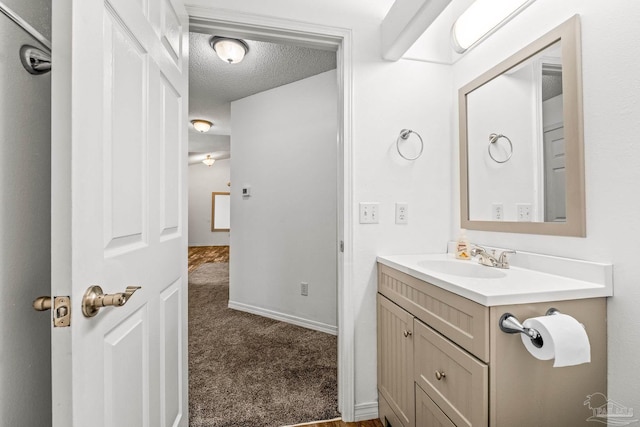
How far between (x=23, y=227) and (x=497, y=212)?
1.76m

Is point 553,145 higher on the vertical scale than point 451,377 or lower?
higher

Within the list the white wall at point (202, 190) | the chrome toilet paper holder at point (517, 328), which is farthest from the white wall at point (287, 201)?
the white wall at point (202, 190)

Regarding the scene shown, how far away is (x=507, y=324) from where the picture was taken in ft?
2.66

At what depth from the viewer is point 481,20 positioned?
1.45 metres

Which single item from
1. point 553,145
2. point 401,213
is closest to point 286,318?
point 401,213

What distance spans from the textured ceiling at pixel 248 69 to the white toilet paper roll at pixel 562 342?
2.16 m

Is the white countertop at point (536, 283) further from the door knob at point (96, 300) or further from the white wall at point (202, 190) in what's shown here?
the white wall at point (202, 190)

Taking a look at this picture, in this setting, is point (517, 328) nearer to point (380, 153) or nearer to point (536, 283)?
point (536, 283)

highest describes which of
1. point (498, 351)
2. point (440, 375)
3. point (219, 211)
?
point (219, 211)

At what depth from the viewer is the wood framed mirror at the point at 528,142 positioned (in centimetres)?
106

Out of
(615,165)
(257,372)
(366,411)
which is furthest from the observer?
(257,372)

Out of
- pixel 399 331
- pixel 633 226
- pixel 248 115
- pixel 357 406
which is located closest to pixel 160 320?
pixel 399 331

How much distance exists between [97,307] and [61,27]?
56 centimetres

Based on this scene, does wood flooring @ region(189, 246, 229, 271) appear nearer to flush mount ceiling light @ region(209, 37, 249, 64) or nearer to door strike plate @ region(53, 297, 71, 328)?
flush mount ceiling light @ region(209, 37, 249, 64)
